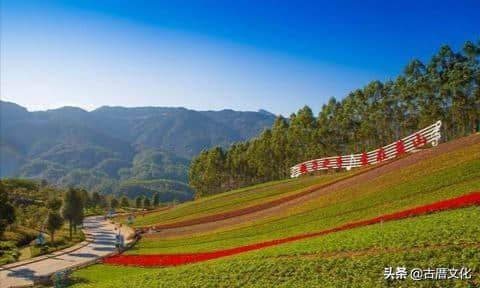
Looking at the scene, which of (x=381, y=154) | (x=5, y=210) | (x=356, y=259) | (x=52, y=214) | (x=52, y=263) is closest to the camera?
(x=356, y=259)

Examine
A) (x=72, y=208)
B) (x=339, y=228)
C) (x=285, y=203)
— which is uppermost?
(x=72, y=208)

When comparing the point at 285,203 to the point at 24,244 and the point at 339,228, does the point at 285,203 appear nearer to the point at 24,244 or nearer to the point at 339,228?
the point at 339,228

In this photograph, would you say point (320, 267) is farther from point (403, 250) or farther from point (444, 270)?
point (444, 270)

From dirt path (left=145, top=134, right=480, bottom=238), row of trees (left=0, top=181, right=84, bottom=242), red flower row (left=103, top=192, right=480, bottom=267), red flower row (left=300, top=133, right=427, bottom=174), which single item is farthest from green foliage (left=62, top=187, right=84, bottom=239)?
red flower row (left=300, top=133, right=427, bottom=174)

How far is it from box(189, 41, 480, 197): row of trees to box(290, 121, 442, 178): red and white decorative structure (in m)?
20.3

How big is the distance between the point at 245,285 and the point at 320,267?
4.19 metres

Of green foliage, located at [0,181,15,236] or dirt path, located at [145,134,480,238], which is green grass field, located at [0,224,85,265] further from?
dirt path, located at [145,134,480,238]

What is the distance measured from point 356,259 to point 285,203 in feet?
118

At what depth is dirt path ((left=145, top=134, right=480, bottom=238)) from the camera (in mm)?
48625

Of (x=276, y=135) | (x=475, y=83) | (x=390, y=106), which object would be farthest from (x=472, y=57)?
(x=276, y=135)

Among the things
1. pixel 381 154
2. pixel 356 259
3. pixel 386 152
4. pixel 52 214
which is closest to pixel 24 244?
pixel 52 214

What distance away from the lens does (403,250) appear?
21.2m

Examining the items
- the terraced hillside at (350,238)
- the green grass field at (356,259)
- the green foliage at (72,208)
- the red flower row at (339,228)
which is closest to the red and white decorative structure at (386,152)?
the terraced hillside at (350,238)

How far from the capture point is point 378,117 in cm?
10006
